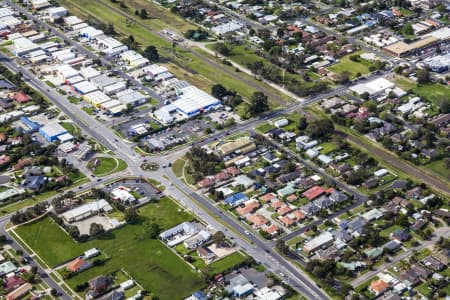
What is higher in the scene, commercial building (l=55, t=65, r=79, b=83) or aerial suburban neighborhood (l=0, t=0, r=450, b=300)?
commercial building (l=55, t=65, r=79, b=83)

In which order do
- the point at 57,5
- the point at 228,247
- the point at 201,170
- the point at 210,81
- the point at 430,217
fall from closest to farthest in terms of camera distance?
the point at 228,247, the point at 430,217, the point at 201,170, the point at 210,81, the point at 57,5

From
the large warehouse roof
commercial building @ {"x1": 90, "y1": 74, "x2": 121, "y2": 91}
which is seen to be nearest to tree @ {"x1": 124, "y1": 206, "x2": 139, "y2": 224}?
the large warehouse roof

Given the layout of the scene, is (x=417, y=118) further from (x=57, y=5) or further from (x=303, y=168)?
(x=57, y=5)

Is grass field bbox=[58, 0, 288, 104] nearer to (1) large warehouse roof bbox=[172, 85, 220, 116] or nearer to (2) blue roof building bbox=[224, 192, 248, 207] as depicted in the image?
(1) large warehouse roof bbox=[172, 85, 220, 116]

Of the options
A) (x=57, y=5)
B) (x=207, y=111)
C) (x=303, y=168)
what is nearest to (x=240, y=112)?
(x=207, y=111)

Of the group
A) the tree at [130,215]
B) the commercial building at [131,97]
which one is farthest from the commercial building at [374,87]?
the tree at [130,215]

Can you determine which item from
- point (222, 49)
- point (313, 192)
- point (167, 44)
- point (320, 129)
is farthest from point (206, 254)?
point (167, 44)

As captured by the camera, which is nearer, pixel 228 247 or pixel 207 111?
pixel 228 247

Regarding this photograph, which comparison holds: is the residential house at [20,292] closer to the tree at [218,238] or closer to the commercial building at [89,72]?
the tree at [218,238]
